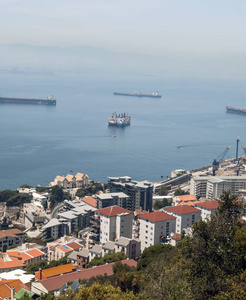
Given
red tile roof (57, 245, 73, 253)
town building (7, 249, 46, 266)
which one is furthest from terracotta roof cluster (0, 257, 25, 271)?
red tile roof (57, 245, 73, 253)

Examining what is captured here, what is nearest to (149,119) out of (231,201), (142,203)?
(142,203)

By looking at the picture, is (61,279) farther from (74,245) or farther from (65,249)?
(74,245)

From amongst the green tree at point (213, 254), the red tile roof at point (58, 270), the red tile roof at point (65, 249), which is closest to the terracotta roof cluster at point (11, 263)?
the red tile roof at point (65, 249)

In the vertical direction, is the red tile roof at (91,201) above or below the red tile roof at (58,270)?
below

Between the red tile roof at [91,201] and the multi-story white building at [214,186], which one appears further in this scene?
the multi-story white building at [214,186]

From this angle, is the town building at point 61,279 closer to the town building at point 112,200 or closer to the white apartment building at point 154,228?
the white apartment building at point 154,228

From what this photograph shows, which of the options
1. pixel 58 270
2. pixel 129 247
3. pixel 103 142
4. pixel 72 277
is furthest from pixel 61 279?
pixel 103 142

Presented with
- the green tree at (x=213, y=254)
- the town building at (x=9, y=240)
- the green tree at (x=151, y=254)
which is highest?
the green tree at (x=213, y=254)
